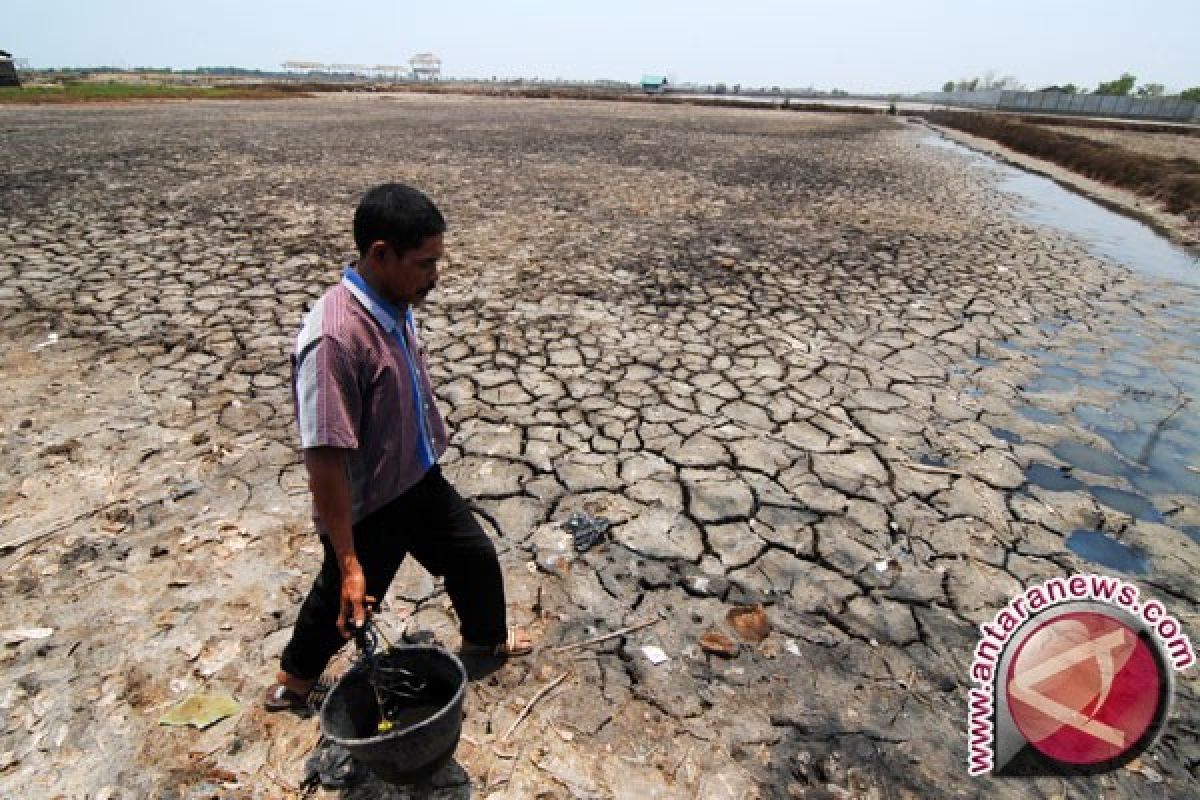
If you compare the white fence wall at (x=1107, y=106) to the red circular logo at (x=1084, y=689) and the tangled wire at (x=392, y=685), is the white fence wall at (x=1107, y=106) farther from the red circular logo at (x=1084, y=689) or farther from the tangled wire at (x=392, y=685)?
the tangled wire at (x=392, y=685)

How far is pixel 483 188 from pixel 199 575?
10279 mm

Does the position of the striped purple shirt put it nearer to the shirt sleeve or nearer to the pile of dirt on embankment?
the shirt sleeve

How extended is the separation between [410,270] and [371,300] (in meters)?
0.14

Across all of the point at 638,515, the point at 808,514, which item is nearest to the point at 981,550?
the point at 808,514

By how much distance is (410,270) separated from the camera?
1650 millimetres

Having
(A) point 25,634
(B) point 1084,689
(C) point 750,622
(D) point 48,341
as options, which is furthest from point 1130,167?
(A) point 25,634

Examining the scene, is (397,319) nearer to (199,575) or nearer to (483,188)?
(199,575)

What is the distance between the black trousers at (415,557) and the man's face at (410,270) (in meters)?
0.63

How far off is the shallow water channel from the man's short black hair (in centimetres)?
352

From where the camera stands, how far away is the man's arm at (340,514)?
159 centimetres

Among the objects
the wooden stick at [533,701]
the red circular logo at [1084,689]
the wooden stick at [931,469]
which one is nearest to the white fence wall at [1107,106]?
the wooden stick at [931,469]

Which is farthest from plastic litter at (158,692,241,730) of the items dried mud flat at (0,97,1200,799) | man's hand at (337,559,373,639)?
man's hand at (337,559,373,639)

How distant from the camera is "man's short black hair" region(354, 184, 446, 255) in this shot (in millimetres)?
1565

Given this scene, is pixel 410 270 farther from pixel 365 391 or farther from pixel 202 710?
pixel 202 710
